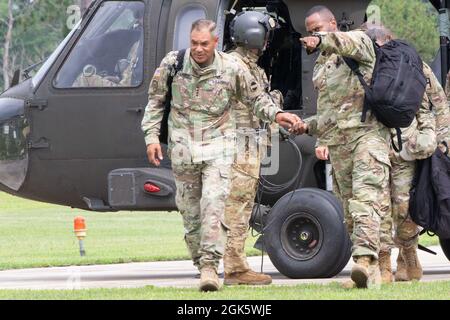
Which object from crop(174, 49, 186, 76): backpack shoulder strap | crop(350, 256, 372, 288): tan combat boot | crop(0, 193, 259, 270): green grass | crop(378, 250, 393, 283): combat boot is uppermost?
crop(174, 49, 186, 76): backpack shoulder strap

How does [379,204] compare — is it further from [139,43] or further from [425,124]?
[139,43]

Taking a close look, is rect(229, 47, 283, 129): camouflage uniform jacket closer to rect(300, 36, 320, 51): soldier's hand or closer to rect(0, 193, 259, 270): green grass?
rect(300, 36, 320, 51): soldier's hand

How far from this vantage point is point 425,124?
11.6m

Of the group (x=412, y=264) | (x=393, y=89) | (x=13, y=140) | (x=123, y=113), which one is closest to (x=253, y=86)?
(x=393, y=89)

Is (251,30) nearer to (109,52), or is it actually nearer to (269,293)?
(109,52)

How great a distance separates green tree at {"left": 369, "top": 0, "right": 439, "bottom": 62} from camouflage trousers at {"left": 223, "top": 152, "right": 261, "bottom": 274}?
103ft

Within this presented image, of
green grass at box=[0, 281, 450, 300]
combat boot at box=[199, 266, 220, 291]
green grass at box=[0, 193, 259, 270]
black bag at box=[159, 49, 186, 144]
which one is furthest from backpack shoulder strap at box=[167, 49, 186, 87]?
green grass at box=[0, 193, 259, 270]

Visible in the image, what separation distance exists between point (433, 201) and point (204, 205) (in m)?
2.09

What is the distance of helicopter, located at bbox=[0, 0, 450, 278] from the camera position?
1344cm

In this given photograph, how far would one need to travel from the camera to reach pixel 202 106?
1060cm

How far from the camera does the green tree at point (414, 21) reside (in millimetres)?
44325
